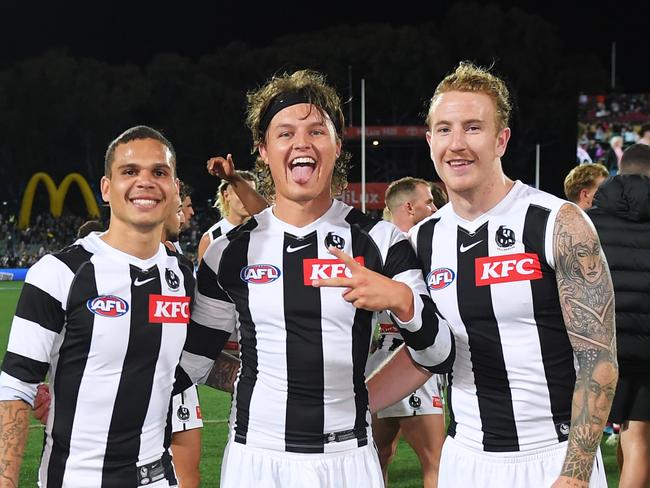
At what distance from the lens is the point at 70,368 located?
2891 millimetres

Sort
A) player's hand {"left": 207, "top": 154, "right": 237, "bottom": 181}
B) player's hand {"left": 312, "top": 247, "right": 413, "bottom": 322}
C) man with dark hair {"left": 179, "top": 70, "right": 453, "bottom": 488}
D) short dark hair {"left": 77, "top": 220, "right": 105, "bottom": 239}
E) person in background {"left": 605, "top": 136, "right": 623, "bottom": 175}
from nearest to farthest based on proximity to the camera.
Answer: player's hand {"left": 312, "top": 247, "right": 413, "bottom": 322}
man with dark hair {"left": 179, "top": 70, "right": 453, "bottom": 488}
player's hand {"left": 207, "top": 154, "right": 237, "bottom": 181}
short dark hair {"left": 77, "top": 220, "right": 105, "bottom": 239}
person in background {"left": 605, "top": 136, "right": 623, "bottom": 175}

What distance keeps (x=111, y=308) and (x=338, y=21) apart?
5789 cm

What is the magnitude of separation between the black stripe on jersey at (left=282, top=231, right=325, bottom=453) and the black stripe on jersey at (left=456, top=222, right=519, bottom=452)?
19.4 inches

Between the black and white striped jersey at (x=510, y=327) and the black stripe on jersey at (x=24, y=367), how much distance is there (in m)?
1.32

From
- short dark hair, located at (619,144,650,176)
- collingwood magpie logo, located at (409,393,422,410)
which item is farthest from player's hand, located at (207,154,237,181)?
short dark hair, located at (619,144,650,176)

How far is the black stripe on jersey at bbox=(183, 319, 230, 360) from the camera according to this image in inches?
123

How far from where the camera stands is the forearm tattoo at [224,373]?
128 inches

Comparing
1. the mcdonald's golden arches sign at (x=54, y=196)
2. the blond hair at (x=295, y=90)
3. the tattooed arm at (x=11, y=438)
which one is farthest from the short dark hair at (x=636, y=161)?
the mcdonald's golden arches sign at (x=54, y=196)

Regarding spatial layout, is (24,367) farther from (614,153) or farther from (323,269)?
(614,153)

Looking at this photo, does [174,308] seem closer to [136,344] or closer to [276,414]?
[136,344]

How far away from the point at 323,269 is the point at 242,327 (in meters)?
0.36

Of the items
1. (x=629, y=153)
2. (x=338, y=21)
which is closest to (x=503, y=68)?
(x=338, y=21)

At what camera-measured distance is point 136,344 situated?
9.65 ft

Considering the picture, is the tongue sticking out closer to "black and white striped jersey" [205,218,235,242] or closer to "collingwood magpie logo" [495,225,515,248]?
"collingwood magpie logo" [495,225,515,248]
